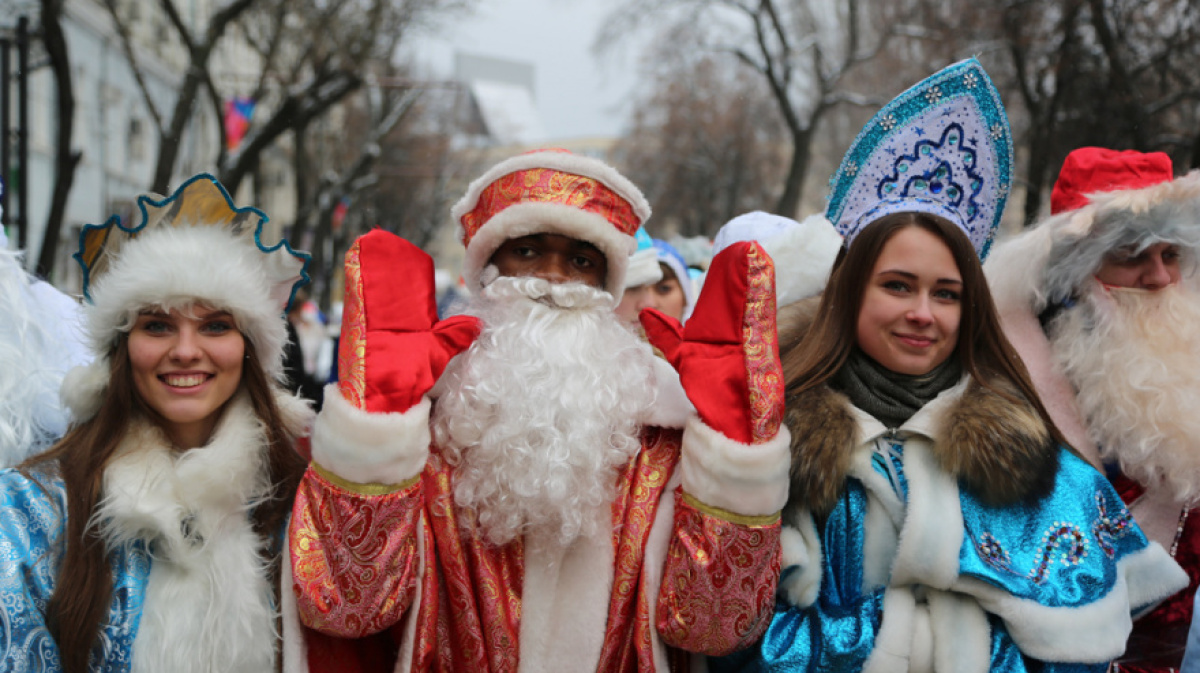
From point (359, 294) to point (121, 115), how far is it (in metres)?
23.2

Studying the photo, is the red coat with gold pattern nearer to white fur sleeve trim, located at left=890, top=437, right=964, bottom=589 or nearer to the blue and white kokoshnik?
white fur sleeve trim, located at left=890, top=437, right=964, bottom=589

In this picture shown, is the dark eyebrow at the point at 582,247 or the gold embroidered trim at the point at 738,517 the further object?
the dark eyebrow at the point at 582,247

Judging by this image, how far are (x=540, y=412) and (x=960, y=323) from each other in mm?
1168

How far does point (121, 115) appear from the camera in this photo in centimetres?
2228

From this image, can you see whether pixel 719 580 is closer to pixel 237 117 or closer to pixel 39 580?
pixel 39 580

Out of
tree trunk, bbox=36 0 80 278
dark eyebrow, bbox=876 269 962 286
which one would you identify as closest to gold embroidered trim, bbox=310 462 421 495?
dark eyebrow, bbox=876 269 962 286

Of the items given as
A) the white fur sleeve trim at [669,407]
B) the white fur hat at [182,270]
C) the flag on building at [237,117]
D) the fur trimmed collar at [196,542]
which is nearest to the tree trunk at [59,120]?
the white fur hat at [182,270]

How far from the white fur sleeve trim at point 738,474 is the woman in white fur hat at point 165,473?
3.69 feet

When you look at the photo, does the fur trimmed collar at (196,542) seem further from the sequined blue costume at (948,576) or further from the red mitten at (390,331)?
the sequined blue costume at (948,576)

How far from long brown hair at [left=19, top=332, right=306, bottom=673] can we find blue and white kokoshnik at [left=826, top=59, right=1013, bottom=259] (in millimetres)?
1692

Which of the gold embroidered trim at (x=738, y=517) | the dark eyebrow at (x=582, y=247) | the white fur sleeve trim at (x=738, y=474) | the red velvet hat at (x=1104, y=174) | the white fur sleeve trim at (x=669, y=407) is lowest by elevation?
the gold embroidered trim at (x=738, y=517)

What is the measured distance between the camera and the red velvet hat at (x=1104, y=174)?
3125mm

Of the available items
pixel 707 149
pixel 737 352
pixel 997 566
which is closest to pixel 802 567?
pixel 997 566

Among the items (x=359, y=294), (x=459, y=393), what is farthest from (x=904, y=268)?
(x=359, y=294)
